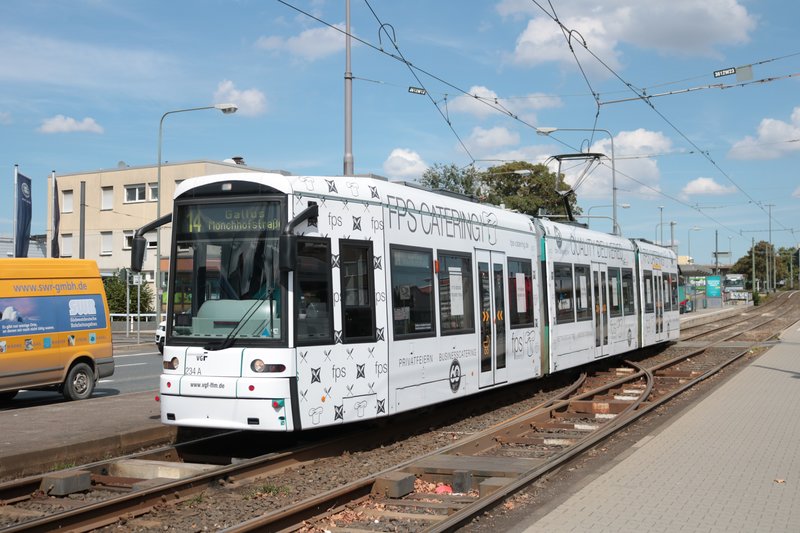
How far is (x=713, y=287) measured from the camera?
266ft

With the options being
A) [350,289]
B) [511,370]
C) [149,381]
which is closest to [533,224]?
[511,370]

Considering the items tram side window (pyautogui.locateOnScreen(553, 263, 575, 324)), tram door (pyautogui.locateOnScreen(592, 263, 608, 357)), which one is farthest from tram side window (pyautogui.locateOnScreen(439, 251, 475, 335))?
tram door (pyautogui.locateOnScreen(592, 263, 608, 357))

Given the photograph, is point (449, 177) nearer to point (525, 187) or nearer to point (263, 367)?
point (525, 187)

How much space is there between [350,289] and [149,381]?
10991 mm

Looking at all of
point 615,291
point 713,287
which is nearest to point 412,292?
point 615,291

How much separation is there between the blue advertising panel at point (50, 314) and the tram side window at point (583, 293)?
9.21 meters

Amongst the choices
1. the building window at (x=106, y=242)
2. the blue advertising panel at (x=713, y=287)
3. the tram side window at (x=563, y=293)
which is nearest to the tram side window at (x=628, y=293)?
the tram side window at (x=563, y=293)

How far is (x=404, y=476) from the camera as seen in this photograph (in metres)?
7.79

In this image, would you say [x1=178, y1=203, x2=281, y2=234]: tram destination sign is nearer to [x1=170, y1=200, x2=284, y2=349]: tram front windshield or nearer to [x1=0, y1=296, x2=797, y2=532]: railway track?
[x1=170, y1=200, x2=284, y2=349]: tram front windshield

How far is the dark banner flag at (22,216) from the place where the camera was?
76.1 ft

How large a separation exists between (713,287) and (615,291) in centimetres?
6577

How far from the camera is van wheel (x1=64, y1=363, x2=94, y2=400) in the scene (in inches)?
583

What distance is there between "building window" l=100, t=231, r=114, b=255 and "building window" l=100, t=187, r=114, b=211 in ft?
5.23

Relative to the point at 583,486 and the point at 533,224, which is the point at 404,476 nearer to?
the point at 583,486
